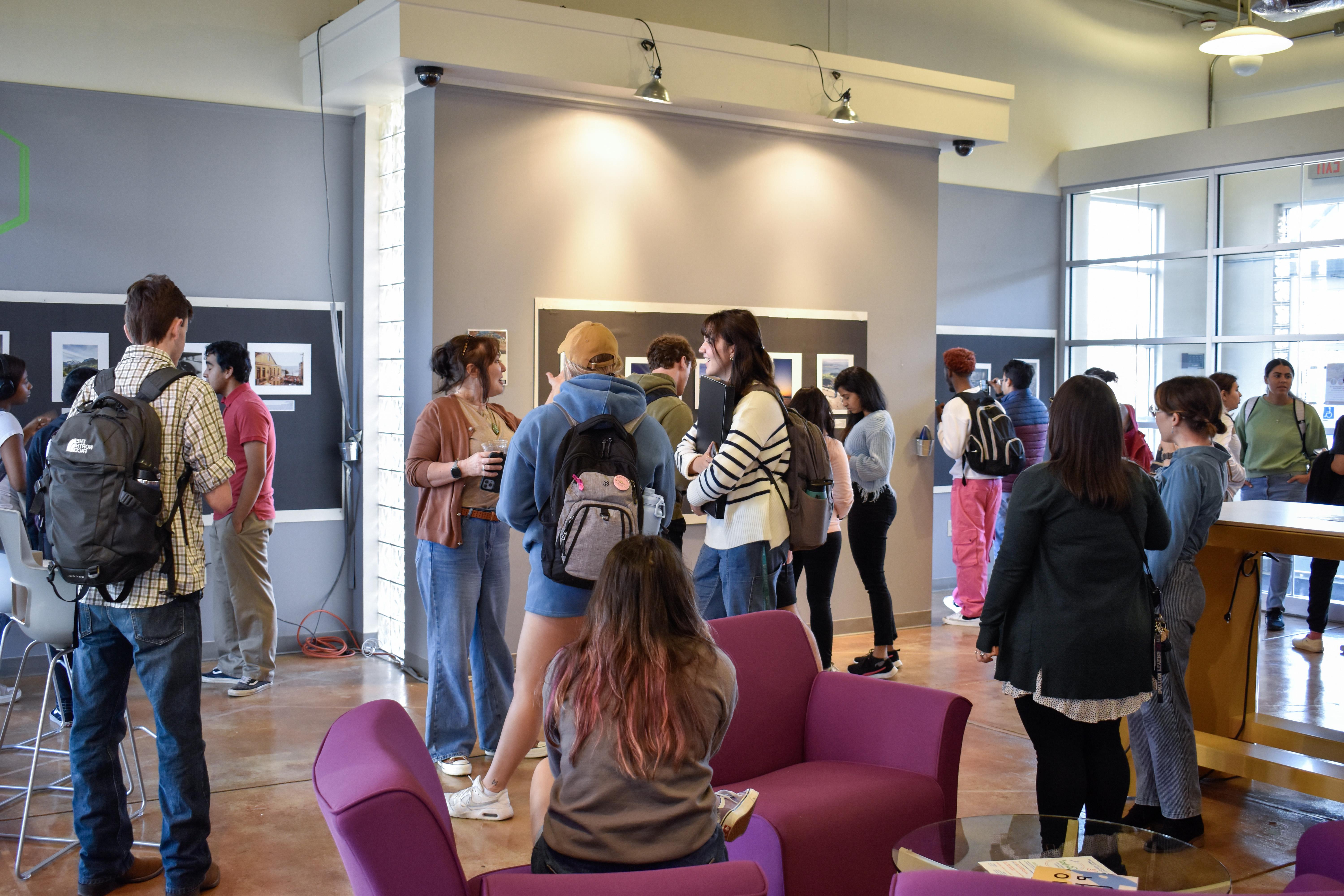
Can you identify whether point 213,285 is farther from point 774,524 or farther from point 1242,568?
point 1242,568

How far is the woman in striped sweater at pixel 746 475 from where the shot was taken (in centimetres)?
407

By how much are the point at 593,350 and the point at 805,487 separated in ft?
3.88

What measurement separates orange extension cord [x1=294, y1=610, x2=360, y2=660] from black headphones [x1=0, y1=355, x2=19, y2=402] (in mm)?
2050

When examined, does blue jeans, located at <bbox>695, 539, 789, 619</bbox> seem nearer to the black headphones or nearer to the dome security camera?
the dome security camera

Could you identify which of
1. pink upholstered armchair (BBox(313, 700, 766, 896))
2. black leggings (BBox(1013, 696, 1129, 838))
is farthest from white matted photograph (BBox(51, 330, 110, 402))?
black leggings (BBox(1013, 696, 1129, 838))

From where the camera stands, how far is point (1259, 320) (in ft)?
28.8

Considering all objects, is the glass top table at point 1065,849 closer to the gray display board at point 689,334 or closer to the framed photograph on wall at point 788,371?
the gray display board at point 689,334

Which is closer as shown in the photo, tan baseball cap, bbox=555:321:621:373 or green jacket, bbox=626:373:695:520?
tan baseball cap, bbox=555:321:621:373

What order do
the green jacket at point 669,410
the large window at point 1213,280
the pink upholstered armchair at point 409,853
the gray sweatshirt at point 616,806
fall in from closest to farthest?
the pink upholstered armchair at point 409,853
the gray sweatshirt at point 616,806
the green jacket at point 669,410
the large window at point 1213,280

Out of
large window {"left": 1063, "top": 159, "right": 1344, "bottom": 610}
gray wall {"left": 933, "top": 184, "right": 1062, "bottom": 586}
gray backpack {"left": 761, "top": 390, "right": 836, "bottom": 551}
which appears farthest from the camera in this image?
gray wall {"left": 933, "top": 184, "right": 1062, "bottom": 586}

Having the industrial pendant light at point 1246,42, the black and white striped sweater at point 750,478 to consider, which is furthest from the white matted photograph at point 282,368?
the industrial pendant light at point 1246,42

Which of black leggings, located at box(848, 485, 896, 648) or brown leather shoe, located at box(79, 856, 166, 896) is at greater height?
black leggings, located at box(848, 485, 896, 648)

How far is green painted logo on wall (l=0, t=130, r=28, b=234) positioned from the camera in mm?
5656

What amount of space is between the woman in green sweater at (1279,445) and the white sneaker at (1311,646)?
1.64 ft
